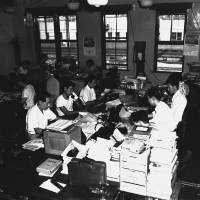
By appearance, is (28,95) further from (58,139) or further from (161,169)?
(161,169)

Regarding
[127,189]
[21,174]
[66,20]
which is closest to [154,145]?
[127,189]

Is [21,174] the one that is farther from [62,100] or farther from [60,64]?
[60,64]

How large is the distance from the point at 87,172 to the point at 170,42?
6.20 metres

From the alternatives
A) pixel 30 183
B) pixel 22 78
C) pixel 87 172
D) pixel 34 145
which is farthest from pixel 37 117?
pixel 22 78

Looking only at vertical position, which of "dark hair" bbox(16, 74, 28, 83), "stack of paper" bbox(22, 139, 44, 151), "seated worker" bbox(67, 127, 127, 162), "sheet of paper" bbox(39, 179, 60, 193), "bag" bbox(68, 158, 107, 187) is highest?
"dark hair" bbox(16, 74, 28, 83)

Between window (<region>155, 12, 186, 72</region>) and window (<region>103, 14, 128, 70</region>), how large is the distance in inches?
39.5

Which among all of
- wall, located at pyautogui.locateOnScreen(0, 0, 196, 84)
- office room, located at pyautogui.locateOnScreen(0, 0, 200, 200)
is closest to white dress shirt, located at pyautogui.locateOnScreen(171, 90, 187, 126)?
office room, located at pyautogui.locateOnScreen(0, 0, 200, 200)

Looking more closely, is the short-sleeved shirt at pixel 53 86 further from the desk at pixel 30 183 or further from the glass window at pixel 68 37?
the desk at pixel 30 183

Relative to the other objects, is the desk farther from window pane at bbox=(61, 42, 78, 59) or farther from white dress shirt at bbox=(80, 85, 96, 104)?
window pane at bbox=(61, 42, 78, 59)

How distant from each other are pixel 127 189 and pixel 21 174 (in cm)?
122

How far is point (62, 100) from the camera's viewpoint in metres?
5.51

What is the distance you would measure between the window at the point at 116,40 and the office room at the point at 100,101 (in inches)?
1.2

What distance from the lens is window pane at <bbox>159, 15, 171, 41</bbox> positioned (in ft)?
26.1

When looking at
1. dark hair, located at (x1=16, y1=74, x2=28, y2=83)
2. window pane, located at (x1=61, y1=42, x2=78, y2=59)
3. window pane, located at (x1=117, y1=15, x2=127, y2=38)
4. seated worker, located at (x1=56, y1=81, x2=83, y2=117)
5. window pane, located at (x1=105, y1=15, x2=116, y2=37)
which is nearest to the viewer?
seated worker, located at (x1=56, y1=81, x2=83, y2=117)
